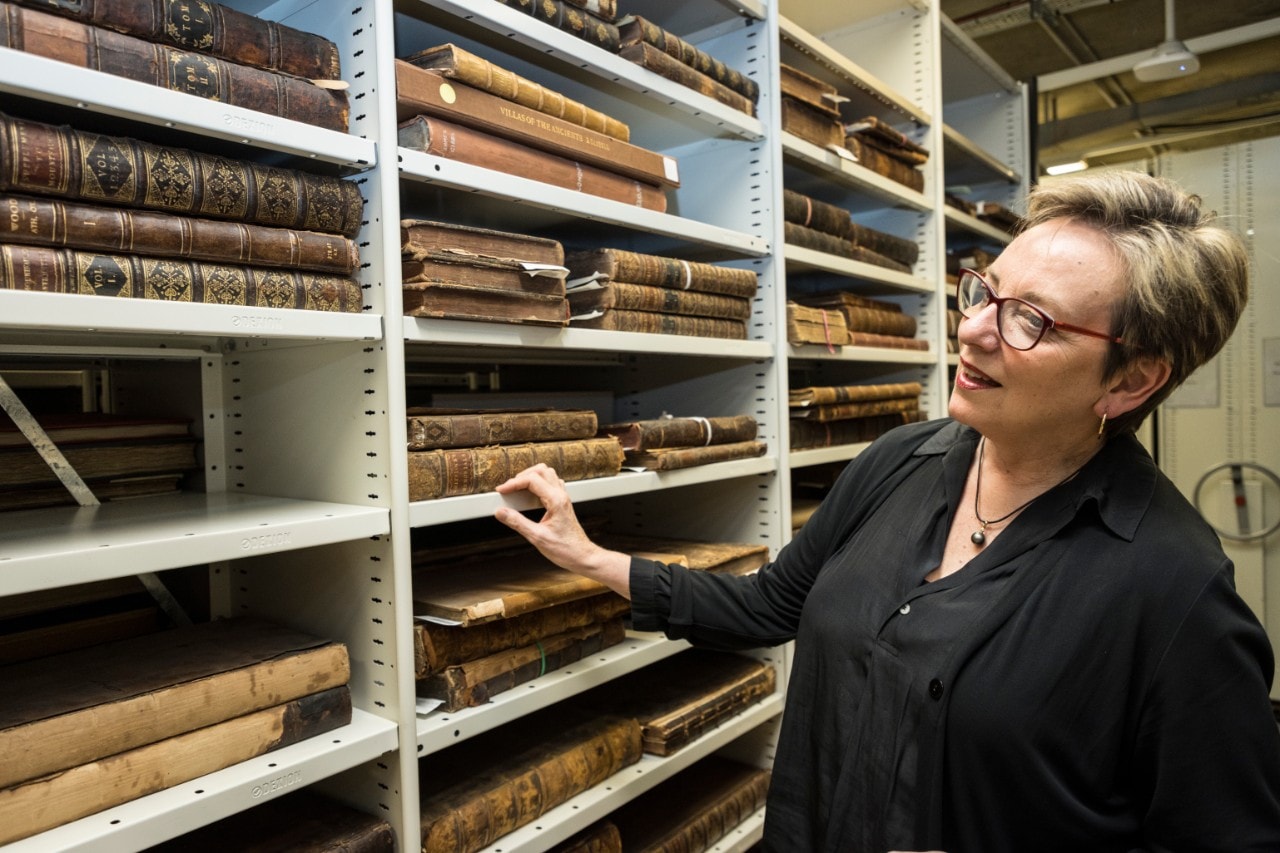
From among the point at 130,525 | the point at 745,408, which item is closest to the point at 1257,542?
the point at 745,408

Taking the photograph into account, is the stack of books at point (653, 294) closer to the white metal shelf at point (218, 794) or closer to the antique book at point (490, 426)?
the antique book at point (490, 426)

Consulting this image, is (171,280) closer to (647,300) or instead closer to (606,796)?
(647,300)

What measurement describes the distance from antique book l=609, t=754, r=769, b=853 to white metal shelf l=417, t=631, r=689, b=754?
0.39 m

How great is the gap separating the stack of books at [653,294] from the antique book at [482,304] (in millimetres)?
151

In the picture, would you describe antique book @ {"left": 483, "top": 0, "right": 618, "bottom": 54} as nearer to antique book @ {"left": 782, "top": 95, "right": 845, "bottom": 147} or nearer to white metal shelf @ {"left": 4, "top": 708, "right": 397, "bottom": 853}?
antique book @ {"left": 782, "top": 95, "right": 845, "bottom": 147}

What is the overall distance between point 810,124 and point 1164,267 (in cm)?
128

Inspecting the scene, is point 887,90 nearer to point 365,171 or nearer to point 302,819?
point 365,171

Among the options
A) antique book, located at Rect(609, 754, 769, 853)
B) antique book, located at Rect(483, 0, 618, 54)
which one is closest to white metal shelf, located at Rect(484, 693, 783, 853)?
antique book, located at Rect(609, 754, 769, 853)

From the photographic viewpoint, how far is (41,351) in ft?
4.27

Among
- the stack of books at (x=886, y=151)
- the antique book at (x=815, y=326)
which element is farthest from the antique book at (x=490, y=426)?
the stack of books at (x=886, y=151)

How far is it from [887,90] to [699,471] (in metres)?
1.42

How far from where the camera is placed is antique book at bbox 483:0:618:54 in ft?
4.78

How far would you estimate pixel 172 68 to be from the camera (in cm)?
103

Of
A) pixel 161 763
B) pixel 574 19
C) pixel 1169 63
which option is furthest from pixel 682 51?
pixel 1169 63
